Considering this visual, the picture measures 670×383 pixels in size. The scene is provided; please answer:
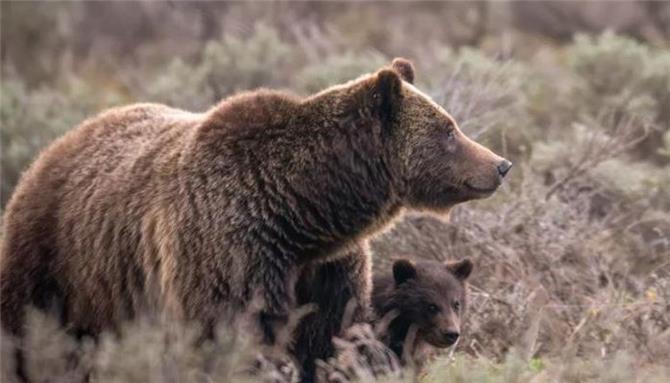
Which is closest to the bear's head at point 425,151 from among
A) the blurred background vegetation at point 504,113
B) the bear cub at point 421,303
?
the blurred background vegetation at point 504,113

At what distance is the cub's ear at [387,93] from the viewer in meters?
7.52

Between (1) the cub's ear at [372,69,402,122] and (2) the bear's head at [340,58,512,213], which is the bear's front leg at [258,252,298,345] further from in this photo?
(1) the cub's ear at [372,69,402,122]

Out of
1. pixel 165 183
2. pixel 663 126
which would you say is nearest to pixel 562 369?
pixel 165 183

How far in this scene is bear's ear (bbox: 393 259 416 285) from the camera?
29.3ft

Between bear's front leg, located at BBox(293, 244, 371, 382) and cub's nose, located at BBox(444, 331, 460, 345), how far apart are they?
3.07 ft

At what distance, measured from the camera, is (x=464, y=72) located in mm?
13031

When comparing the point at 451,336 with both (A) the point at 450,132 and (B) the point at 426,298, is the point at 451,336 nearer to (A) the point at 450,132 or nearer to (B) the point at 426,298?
(B) the point at 426,298

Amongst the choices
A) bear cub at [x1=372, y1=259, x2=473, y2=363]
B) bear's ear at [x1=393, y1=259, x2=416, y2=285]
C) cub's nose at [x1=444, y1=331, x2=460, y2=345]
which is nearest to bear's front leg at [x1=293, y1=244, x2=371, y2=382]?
bear cub at [x1=372, y1=259, x2=473, y2=363]

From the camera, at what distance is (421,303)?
29.1ft

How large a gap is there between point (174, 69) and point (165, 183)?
10.1 metres

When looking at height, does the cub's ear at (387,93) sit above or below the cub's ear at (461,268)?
above

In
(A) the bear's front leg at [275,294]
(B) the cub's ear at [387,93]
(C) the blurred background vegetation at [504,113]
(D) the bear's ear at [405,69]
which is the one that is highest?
(B) the cub's ear at [387,93]

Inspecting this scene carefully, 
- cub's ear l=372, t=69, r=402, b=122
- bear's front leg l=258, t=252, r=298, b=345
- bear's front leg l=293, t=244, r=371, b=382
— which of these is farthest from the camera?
bear's front leg l=293, t=244, r=371, b=382

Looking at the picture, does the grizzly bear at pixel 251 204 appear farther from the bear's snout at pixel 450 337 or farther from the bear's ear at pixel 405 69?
the bear's snout at pixel 450 337
